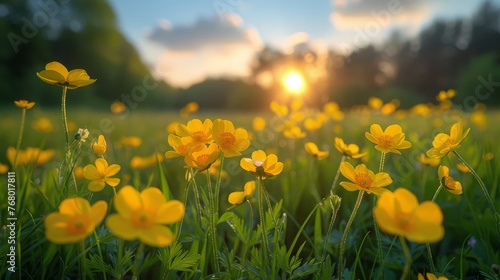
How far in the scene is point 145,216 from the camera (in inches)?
23.2

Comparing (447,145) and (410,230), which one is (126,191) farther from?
(447,145)

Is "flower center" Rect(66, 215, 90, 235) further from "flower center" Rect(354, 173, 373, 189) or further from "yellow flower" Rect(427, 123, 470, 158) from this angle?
"yellow flower" Rect(427, 123, 470, 158)

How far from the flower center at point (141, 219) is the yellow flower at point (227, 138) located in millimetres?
351

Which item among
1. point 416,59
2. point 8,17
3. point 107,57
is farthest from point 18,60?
point 416,59

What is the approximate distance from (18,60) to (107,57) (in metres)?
6.13

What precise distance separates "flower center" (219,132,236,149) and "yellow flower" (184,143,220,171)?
0.8 inches

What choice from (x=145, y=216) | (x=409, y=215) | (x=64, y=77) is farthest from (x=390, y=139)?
(x=64, y=77)

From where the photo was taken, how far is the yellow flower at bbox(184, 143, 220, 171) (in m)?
0.87

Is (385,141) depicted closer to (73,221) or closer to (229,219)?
(229,219)

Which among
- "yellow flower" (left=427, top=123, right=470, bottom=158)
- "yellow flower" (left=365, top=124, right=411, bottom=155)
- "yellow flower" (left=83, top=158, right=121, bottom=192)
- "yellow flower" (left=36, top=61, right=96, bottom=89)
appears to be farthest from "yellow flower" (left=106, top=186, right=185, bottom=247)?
"yellow flower" (left=427, top=123, right=470, bottom=158)

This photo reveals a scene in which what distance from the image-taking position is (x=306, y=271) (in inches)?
35.3

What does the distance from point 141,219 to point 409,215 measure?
411 mm

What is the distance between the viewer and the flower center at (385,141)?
1.06 meters

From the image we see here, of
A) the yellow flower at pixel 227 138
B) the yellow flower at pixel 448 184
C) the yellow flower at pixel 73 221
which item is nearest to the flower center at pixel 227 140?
the yellow flower at pixel 227 138
